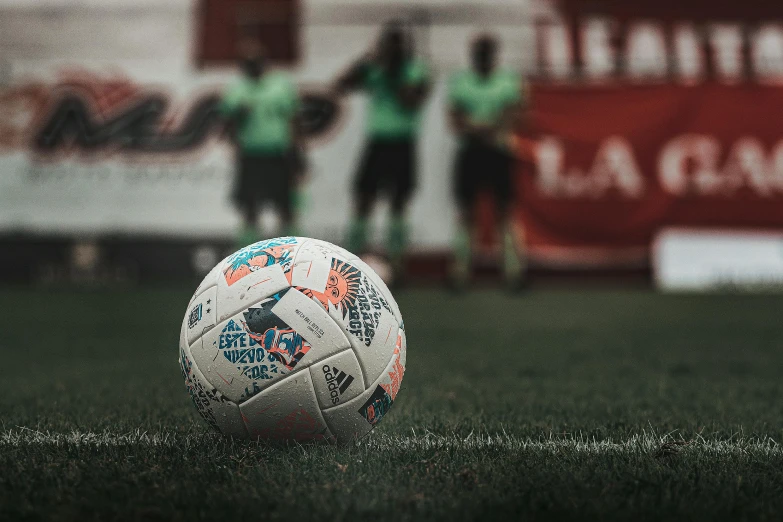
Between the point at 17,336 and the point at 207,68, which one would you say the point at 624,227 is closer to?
the point at 207,68

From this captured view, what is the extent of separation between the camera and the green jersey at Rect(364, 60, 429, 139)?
8531 millimetres

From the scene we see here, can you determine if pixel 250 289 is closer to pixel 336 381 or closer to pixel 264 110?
pixel 336 381

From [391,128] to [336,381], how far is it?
→ 6.73 m

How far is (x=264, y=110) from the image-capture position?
8516 millimetres

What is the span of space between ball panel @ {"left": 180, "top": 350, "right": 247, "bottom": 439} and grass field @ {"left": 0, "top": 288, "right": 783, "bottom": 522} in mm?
51

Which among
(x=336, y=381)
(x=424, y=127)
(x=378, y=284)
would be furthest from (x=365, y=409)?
(x=424, y=127)

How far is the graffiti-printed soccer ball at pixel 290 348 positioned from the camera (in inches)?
81.6

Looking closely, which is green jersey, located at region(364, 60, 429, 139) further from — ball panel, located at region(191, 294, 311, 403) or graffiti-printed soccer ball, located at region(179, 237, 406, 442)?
ball panel, located at region(191, 294, 311, 403)

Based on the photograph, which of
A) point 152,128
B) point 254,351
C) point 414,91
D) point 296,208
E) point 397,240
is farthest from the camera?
point 152,128

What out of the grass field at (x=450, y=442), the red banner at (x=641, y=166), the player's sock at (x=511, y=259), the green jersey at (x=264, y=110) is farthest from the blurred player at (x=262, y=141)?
the grass field at (x=450, y=442)

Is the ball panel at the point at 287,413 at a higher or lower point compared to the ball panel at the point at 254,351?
lower

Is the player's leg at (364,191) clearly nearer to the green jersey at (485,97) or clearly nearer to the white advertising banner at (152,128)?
the green jersey at (485,97)

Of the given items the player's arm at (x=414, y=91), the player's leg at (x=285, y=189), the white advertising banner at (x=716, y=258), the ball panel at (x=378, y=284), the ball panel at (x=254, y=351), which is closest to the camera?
the ball panel at (x=254, y=351)

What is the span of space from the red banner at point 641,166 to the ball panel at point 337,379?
28.9 ft
